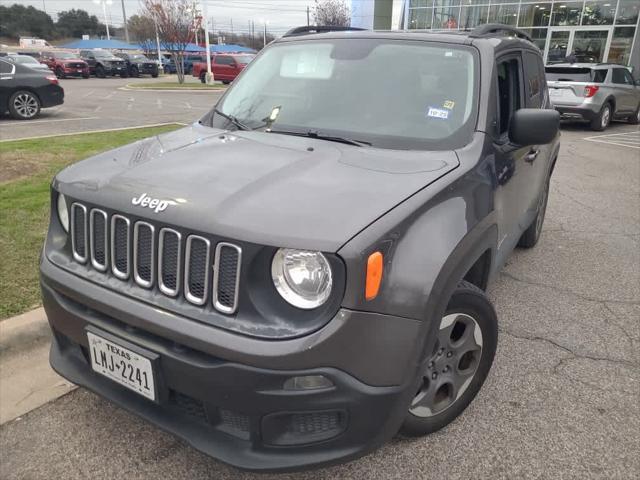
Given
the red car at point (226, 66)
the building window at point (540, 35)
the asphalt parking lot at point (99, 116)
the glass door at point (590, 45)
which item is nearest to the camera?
the asphalt parking lot at point (99, 116)

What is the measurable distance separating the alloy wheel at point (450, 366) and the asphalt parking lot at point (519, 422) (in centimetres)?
22

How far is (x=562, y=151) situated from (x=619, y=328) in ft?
26.6

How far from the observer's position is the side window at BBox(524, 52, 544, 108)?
12.5ft

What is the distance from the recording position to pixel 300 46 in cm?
350

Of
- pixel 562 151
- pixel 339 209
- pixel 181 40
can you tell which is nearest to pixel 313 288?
pixel 339 209

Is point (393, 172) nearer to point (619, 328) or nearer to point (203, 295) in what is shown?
point (203, 295)

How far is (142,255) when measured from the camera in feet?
6.63

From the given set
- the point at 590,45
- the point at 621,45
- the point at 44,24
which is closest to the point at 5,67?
the point at 590,45

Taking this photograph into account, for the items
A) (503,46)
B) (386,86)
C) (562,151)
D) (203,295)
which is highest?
(503,46)

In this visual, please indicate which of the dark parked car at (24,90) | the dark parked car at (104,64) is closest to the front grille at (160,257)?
the dark parked car at (24,90)

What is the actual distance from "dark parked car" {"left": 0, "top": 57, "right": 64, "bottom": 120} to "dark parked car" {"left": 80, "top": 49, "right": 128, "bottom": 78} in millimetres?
26577

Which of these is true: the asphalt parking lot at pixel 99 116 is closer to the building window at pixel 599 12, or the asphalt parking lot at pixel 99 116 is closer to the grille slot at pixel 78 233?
the grille slot at pixel 78 233

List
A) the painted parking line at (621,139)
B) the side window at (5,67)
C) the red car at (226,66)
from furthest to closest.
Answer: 1. the red car at (226,66)
2. the painted parking line at (621,139)
3. the side window at (5,67)

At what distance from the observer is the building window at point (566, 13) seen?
76.4 ft
